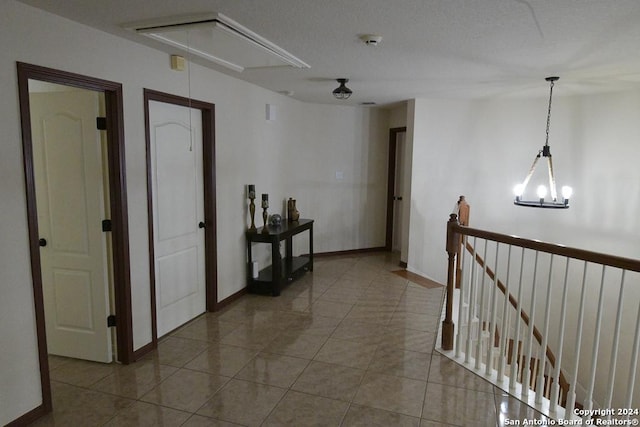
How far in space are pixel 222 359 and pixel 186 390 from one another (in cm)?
46

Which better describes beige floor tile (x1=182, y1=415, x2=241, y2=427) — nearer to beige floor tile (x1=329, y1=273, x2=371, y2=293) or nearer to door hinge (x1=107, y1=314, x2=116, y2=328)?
door hinge (x1=107, y1=314, x2=116, y2=328)

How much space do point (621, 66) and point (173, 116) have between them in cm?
390

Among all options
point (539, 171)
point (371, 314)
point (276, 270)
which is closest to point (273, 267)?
point (276, 270)

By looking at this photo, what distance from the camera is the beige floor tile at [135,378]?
2.71 m


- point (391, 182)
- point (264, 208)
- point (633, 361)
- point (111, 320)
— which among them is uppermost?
point (391, 182)

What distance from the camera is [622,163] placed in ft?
15.4

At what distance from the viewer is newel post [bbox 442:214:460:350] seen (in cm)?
316

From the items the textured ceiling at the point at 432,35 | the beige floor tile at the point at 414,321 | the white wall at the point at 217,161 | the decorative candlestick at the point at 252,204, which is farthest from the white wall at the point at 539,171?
the decorative candlestick at the point at 252,204

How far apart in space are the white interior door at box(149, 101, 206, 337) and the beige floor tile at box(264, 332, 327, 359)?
3.24ft

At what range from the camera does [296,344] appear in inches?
135

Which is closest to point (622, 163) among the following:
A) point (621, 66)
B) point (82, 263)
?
point (621, 66)

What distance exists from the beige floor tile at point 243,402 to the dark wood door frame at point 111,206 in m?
0.91

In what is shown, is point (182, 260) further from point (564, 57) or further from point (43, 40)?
point (564, 57)

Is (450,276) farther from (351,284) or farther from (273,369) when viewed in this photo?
(351,284)
